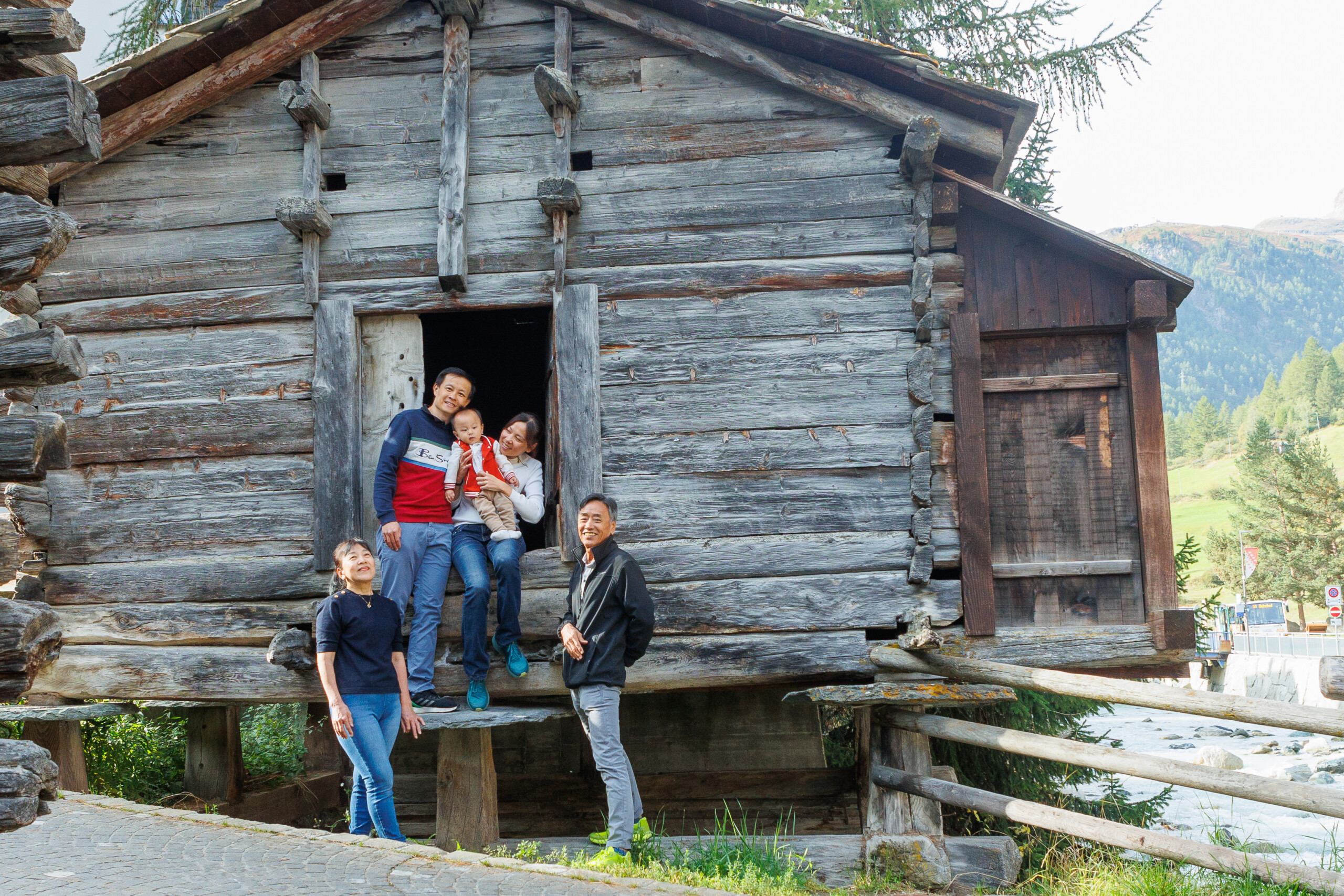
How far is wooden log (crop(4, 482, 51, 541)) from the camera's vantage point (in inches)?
243

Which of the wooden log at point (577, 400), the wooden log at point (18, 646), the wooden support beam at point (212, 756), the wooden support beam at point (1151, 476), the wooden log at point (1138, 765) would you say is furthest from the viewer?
the wooden support beam at point (212, 756)

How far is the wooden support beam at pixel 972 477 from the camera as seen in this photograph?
19.4ft

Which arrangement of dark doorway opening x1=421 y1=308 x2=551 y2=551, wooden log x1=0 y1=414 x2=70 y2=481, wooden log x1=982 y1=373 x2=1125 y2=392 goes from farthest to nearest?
dark doorway opening x1=421 y1=308 x2=551 y2=551 < wooden log x1=982 y1=373 x2=1125 y2=392 < wooden log x1=0 y1=414 x2=70 y2=481

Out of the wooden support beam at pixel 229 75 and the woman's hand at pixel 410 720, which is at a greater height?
the wooden support beam at pixel 229 75

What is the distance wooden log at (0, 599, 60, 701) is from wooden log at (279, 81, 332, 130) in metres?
3.99

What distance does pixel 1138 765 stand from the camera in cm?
465

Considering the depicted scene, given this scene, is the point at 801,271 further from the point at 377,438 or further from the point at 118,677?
the point at 118,677

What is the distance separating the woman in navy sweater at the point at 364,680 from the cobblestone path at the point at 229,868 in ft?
0.92

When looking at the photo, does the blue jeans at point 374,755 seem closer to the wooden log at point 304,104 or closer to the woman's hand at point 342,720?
the woman's hand at point 342,720

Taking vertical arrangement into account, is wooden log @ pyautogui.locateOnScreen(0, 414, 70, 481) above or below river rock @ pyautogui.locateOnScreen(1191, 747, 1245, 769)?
above

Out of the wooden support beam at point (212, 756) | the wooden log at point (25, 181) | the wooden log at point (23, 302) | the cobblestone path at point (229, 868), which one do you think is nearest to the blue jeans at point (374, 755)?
the cobblestone path at point (229, 868)

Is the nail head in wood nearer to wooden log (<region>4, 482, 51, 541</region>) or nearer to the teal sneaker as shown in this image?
the teal sneaker

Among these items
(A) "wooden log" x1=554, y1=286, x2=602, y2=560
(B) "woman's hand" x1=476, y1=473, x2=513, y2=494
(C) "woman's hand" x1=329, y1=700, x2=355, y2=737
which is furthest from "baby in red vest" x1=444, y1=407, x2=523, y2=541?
(C) "woman's hand" x1=329, y1=700, x2=355, y2=737

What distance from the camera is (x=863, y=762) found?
268 inches
